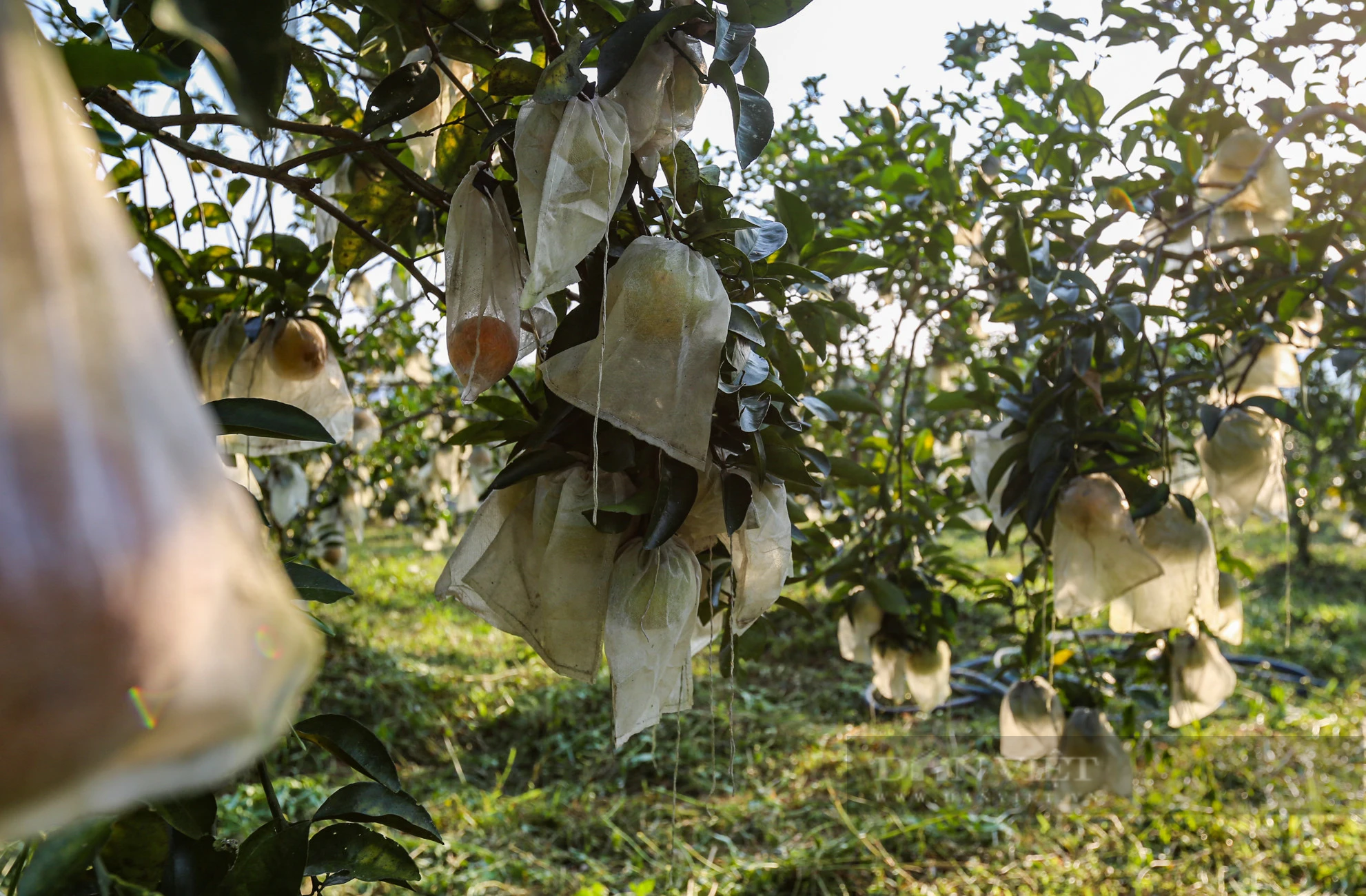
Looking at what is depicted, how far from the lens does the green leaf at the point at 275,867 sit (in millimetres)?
524

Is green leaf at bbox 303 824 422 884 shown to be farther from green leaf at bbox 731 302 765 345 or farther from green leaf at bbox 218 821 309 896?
green leaf at bbox 731 302 765 345

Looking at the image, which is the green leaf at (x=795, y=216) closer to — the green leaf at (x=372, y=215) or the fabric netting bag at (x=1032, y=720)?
the green leaf at (x=372, y=215)

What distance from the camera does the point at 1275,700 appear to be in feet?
Answer: 11.1

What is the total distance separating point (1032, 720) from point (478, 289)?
4.40 feet

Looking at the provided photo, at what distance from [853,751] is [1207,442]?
2.22 metres

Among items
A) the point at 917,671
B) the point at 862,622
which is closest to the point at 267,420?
the point at 862,622

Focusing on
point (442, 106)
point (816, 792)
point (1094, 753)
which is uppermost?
point (442, 106)

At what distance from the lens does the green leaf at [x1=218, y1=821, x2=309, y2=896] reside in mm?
524

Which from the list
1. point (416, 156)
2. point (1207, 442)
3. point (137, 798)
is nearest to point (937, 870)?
point (1207, 442)

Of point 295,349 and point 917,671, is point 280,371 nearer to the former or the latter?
point 295,349

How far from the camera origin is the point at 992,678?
3.42 m

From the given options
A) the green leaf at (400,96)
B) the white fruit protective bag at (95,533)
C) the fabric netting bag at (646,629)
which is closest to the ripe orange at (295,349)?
the green leaf at (400,96)

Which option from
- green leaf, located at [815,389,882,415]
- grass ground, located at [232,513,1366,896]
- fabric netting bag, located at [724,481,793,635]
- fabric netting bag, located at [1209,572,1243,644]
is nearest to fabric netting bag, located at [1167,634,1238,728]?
fabric netting bag, located at [1209,572,1243,644]

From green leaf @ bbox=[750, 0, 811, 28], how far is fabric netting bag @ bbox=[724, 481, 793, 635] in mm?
295
